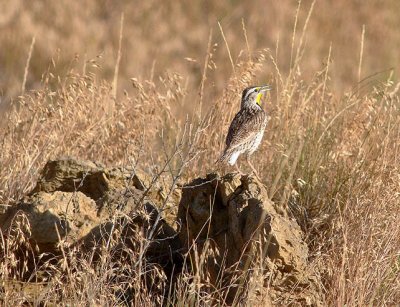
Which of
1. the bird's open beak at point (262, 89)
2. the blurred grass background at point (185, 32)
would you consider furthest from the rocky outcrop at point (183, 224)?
the blurred grass background at point (185, 32)

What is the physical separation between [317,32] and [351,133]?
39.1 feet

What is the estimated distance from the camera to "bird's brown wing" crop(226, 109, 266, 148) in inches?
322

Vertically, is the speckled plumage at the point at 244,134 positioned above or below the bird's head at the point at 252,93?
below

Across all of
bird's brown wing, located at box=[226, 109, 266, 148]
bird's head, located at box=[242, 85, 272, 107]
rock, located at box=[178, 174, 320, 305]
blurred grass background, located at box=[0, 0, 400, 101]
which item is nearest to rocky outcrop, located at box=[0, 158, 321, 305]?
rock, located at box=[178, 174, 320, 305]

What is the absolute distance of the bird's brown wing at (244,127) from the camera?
26.8 feet

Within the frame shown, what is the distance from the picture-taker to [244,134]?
8.20m

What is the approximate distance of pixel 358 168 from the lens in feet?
26.2

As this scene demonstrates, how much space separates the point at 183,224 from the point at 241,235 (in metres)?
0.47

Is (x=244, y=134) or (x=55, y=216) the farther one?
(x=244, y=134)

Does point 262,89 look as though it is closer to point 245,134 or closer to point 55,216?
point 245,134

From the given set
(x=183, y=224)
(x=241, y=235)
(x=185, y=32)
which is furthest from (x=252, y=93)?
(x=185, y=32)

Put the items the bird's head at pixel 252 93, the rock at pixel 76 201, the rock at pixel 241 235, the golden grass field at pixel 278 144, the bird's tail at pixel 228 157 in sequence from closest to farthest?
1. the rock at pixel 241 235
2. the golden grass field at pixel 278 144
3. the rock at pixel 76 201
4. the bird's tail at pixel 228 157
5. the bird's head at pixel 252 93

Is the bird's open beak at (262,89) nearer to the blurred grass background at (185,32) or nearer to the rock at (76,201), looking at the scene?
the rock at (76,201)

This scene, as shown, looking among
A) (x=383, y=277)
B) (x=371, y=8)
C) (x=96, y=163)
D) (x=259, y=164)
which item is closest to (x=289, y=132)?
(x=259, y=164)
